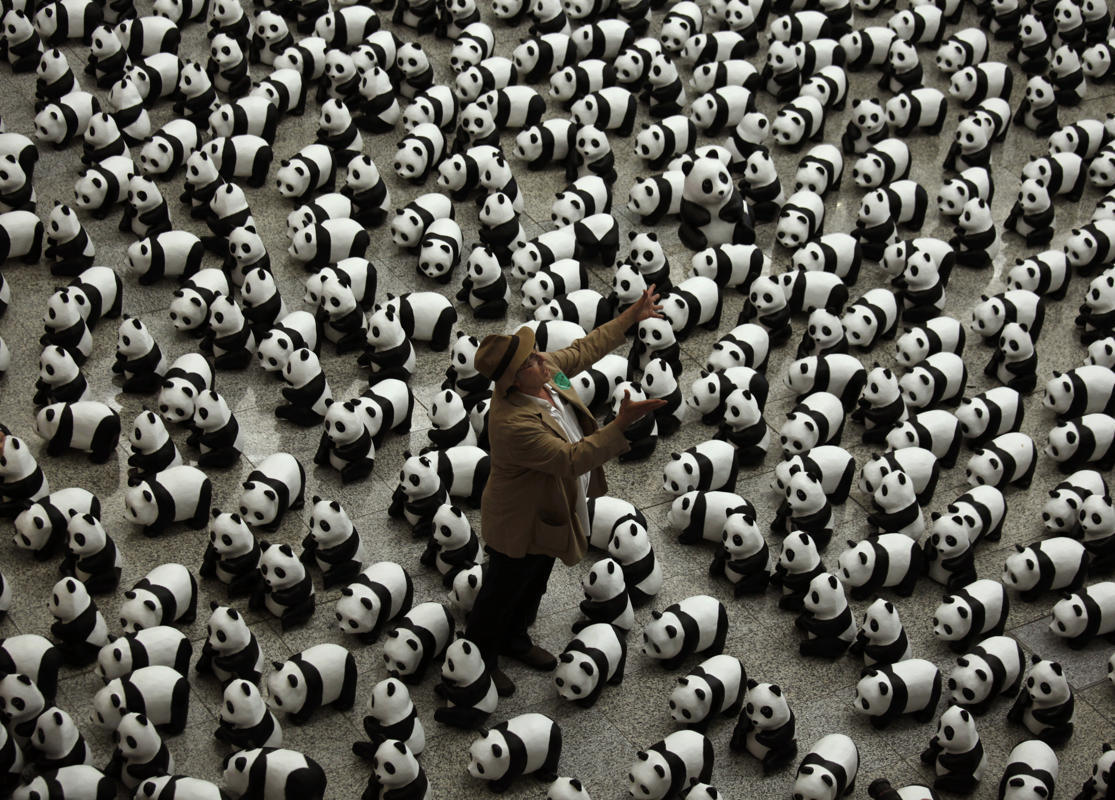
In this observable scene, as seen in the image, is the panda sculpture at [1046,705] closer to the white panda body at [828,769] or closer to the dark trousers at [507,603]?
the white panda body at [828,769]

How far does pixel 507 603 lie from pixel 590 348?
120cm

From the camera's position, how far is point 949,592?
25.0ft

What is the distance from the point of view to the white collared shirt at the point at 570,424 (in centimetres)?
618

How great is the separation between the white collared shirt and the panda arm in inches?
5.5

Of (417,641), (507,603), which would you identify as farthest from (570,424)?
(417,641)

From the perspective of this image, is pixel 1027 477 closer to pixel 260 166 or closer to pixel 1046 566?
pixel 1046 566

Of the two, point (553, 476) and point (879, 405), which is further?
point (879, 405)

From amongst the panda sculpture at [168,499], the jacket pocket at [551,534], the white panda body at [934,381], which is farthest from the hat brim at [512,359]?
the white panda body at [934,381]

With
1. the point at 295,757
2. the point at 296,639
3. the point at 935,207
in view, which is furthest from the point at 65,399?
the point at 935,207

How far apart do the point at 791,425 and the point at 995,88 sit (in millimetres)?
4192

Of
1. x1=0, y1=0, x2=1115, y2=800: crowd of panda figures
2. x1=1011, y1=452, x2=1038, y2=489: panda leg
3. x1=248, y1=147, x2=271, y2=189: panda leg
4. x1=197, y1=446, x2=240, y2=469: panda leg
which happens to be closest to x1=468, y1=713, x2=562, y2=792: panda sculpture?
x1=0, y1=0, x2=1115, y2=800: crowd of panda figures

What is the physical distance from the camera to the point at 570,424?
6281 millimetres

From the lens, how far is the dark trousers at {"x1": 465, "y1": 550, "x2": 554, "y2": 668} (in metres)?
6.48

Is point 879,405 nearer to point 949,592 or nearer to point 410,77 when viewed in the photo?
point 949,592
